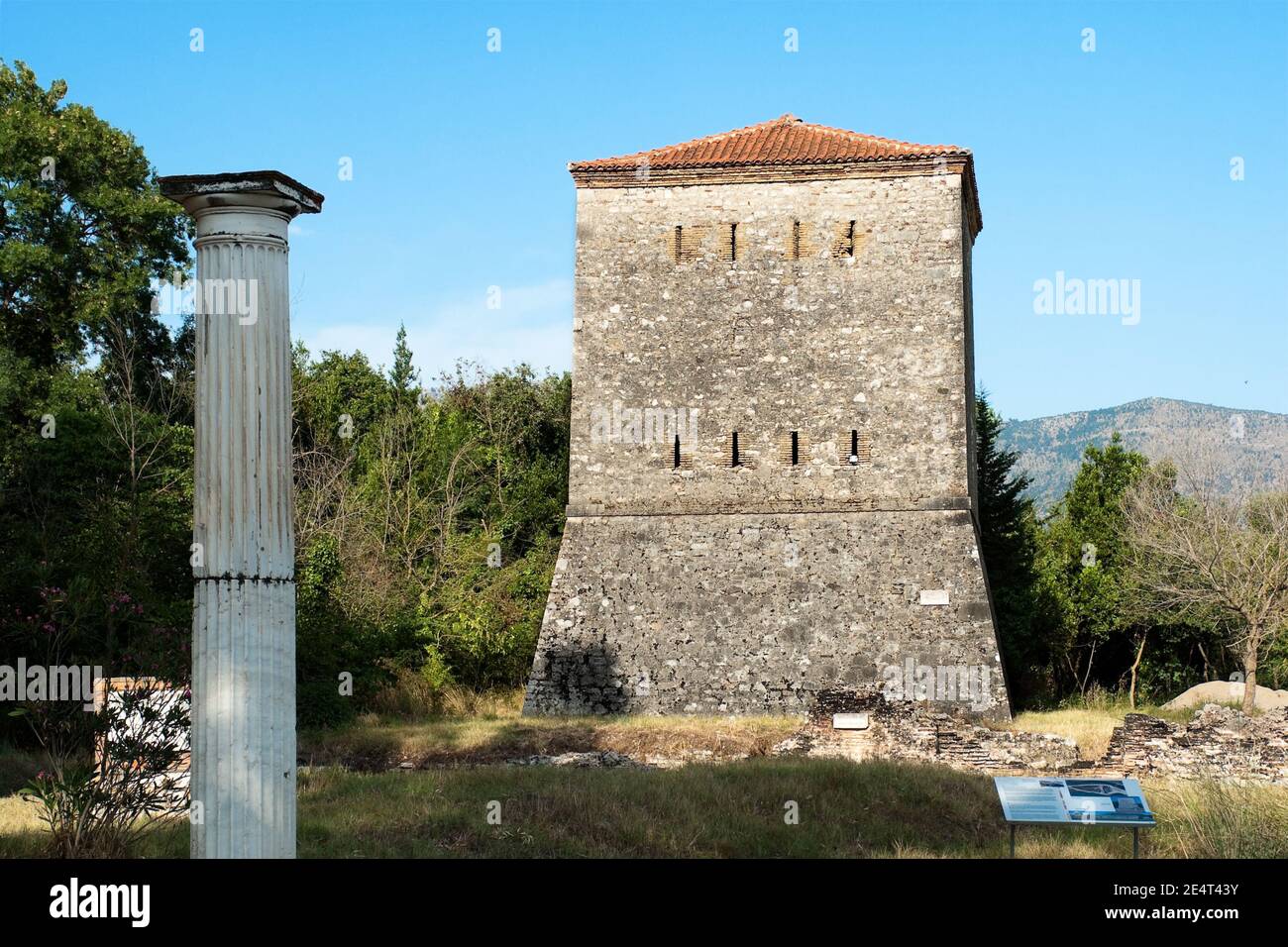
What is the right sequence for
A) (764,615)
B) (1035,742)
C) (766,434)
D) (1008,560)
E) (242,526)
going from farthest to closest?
(1008,560)
(766,434)
(764,615)
(1035,742)
(242,526)

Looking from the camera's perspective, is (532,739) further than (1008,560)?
No

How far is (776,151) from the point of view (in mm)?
23125

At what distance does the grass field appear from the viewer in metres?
10.9

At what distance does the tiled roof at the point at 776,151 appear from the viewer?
22547mm

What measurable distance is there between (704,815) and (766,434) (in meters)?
10.6

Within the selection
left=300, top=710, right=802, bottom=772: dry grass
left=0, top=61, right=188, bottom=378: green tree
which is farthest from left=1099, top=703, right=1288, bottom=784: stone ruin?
left=0, top=61, right=188, bottom=378: green tree

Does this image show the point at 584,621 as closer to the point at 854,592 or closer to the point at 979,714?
the point at 854,592

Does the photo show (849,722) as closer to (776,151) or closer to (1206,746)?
(1206,746)

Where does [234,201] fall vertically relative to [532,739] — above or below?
above

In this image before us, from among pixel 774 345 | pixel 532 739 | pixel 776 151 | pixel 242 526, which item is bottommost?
pixel 532 739

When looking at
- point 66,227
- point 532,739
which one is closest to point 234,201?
point 532,739

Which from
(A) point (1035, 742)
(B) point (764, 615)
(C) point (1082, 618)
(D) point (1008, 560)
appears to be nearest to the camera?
(A) point (1035, 742)
